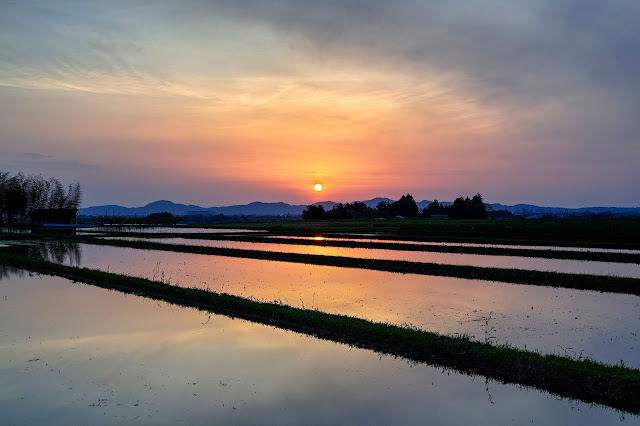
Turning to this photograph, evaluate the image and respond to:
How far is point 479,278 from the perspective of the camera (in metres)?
17.8

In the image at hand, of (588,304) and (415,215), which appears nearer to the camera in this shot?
(588,304)

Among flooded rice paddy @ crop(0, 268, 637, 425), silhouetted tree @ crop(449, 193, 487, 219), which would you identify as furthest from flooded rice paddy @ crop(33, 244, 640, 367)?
silhouetted tree @ crop(449, 193, 487, 219)

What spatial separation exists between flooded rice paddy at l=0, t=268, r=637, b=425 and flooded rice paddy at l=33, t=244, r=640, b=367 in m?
2.27

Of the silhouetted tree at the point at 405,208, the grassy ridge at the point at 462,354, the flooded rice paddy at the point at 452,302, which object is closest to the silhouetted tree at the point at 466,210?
the silhouetted tree at the point at 405,208

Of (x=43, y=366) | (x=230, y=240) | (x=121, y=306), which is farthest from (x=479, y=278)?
(x=230, y=240)

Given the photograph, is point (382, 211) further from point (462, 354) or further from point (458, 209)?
point (462, 354)

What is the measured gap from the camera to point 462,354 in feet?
27.2

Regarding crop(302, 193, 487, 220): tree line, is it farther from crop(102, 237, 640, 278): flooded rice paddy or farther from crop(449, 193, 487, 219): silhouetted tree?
crop(102, 237, 640, 278): flooded rice paddy

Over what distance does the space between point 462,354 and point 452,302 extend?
4861 millimetres

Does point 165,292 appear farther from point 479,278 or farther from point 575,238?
point 575,238

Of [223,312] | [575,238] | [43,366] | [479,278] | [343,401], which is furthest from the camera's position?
[575,238]

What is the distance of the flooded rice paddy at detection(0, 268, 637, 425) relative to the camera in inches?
242

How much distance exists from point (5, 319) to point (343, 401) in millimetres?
8903

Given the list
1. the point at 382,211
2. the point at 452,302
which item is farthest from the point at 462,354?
the point at 382,211
